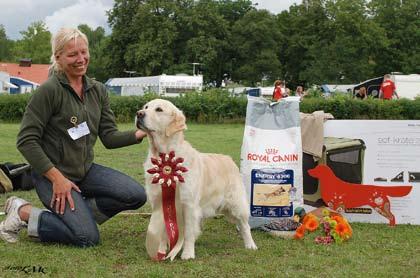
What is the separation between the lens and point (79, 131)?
11.3ft

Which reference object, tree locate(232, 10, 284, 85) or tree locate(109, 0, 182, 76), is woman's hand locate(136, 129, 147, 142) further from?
tree locate(232, 10, 284, 85)

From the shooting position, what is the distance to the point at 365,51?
4222 cm

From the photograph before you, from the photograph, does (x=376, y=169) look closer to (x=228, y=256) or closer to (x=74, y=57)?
(x=228, y=256)

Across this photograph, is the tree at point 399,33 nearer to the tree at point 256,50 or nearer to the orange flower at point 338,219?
the tree at point 256,50

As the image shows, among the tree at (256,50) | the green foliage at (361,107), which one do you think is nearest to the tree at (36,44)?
the tree at (256,50)

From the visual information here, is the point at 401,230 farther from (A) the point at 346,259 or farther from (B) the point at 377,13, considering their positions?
(B) the point at 377,13

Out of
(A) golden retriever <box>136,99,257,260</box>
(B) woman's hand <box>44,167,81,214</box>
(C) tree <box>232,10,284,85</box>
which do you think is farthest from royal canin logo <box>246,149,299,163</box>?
(C) tree <box>232,10,284,85</box>

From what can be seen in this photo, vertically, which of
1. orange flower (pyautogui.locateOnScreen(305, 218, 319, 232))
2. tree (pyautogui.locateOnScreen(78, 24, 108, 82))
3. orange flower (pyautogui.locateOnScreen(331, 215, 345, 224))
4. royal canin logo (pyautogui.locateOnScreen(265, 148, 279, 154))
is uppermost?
tree (pyautogui.locateOnScreen(78, 24, 108, 82))

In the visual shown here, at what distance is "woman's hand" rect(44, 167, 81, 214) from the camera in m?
3.24

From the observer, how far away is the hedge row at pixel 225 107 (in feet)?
53.6

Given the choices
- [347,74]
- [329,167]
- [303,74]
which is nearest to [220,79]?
[303,74]

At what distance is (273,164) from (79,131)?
142 centimetres

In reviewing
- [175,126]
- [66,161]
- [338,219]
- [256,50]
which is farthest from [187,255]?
[256,50]

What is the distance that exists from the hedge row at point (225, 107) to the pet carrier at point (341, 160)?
470 inches
